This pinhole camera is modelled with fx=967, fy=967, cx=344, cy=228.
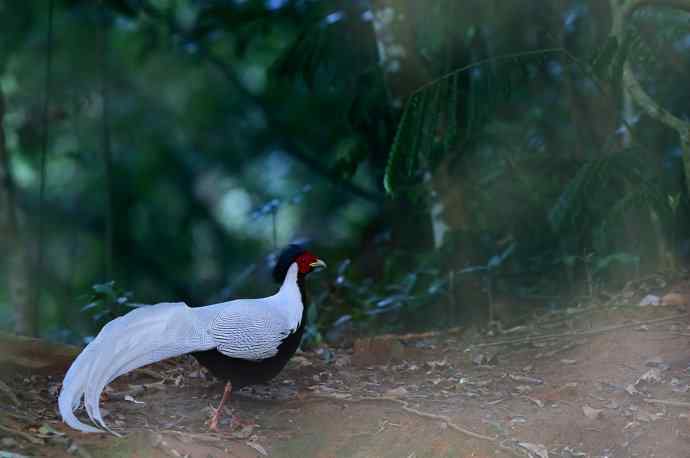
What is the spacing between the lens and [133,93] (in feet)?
31.8

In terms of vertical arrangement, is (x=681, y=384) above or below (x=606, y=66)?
below

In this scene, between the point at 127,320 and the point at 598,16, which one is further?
the point at 598,16

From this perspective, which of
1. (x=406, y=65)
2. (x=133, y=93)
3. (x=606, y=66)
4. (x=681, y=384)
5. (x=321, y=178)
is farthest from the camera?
(x=133, y=93)

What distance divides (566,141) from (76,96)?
4545 millimetres

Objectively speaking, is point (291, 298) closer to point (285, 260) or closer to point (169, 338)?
point (285, 260)

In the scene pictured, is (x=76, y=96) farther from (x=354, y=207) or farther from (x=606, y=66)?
(x=606, y=66)

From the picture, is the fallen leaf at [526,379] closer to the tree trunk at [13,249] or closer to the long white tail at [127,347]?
the long white tail at [127,347]

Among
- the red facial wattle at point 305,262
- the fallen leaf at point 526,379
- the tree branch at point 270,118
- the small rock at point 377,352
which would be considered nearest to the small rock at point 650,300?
the fallen leaf at point 526,379

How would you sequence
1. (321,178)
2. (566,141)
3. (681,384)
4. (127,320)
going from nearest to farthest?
1. (127,320)
2. (681,384)
3. (566,141)
4. (321,178)

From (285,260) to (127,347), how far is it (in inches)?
38.6

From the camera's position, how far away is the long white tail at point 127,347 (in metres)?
3.59

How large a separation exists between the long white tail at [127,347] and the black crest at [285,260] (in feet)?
1.77

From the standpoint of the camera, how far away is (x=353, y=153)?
6516 mm

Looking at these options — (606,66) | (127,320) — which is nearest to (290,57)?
(606,66)
